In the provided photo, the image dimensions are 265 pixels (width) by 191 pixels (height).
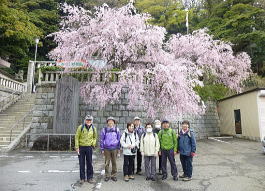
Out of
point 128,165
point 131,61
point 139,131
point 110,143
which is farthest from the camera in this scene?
point 131,61

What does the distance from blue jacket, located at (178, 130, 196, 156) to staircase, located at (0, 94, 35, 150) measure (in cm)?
853

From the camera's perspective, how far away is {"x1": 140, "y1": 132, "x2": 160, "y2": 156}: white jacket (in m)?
5.23

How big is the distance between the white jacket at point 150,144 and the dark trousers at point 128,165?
1.30 feet

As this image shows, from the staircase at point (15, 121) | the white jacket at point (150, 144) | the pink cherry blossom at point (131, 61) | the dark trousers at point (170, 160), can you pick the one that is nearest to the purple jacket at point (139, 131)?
the white jacket at point (150, 144)

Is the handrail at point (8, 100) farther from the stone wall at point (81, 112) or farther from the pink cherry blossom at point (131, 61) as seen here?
the pink cherry blossom at point (131, 61)

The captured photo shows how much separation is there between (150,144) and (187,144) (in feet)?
3.22

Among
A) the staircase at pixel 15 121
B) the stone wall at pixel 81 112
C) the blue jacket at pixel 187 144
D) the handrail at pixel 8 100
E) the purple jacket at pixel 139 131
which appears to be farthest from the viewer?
the handrail at pixel 8 100

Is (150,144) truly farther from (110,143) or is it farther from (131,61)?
(131,61)

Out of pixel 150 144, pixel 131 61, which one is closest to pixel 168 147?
pixel 150 144

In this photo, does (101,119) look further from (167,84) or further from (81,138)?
(81,138)

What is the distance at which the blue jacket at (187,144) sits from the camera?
17.0 ft

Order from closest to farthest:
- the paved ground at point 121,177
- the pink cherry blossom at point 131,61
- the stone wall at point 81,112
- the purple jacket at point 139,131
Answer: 1. the paved ground at point 121,177
2. the purple jacket at point 139,131
3. the pink cherry blossom at point 131,61
4. the stone wall at point 81,112

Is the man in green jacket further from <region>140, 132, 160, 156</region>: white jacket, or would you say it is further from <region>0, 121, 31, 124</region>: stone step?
<region>0, 121, 31, 124</region>: stone step

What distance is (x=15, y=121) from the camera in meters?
12.5
